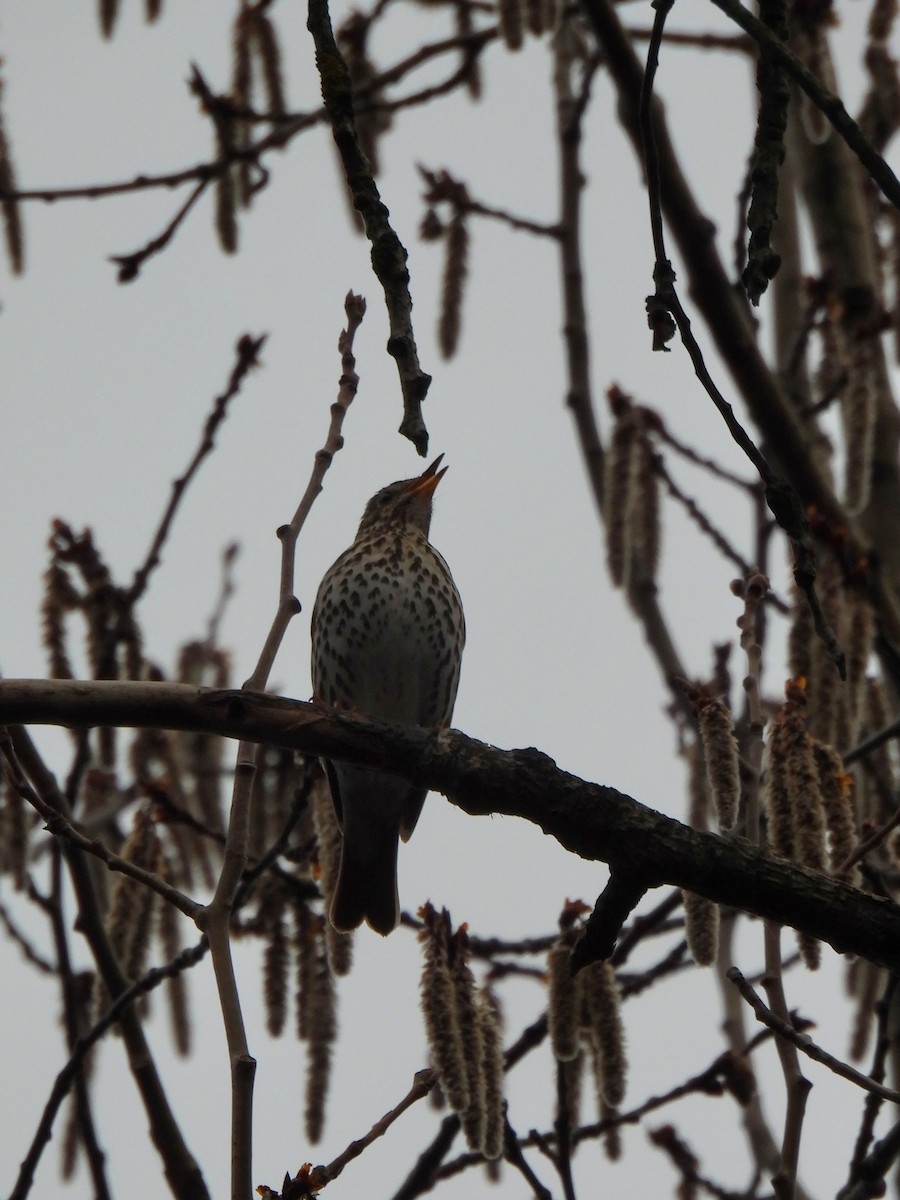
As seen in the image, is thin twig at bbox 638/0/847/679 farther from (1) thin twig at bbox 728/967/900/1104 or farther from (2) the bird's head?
(2) the bird's head

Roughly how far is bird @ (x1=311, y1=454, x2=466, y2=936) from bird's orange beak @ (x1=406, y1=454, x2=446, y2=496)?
58 cm

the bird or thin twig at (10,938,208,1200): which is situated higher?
the bird

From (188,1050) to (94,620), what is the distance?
137 centimetres

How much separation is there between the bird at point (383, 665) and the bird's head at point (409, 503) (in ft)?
1.75

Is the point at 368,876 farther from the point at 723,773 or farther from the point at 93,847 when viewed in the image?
the point at 93,847

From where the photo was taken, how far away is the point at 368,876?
5.92m

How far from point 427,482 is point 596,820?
4.15 m

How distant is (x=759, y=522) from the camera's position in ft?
20.4

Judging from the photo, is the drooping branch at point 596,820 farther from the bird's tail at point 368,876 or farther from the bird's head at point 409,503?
the bird's head at point 409,503

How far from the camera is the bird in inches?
240

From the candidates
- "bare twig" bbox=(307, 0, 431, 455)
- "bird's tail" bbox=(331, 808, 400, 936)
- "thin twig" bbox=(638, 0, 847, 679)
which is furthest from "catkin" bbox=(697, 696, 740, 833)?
"bird's tail" bbox=(331, 808, 400, 936)

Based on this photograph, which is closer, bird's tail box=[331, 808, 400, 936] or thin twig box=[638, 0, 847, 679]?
thin twig box=[638, 0, 847, 679]

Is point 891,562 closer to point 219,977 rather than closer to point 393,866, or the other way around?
point 393,866

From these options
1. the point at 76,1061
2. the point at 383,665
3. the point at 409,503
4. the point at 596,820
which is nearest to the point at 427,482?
the point at 409,503
